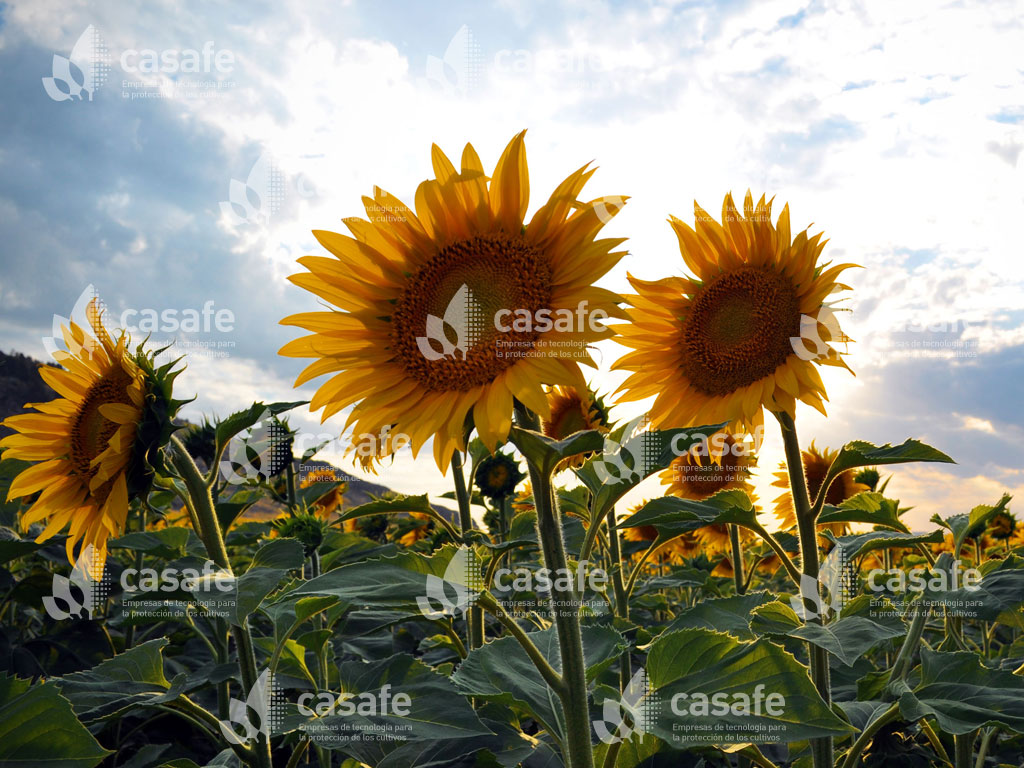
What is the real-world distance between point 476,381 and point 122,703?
1470 millimetres

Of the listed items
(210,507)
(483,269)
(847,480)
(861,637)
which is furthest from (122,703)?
(847,480)

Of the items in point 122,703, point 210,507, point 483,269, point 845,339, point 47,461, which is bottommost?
point 122,703

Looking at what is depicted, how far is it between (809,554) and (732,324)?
3.29ft

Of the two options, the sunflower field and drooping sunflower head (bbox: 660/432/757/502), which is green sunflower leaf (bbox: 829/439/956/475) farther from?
drooping sunflower head (bbox: 660/432/757/502)

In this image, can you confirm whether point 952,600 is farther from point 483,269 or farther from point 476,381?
point 483,269

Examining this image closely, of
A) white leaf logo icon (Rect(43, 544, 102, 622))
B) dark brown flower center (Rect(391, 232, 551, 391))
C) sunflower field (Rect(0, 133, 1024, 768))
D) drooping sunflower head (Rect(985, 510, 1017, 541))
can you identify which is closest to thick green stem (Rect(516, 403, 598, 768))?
sunflower field (Rect(0, 133, 1024, 768))

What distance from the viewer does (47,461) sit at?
3080mm

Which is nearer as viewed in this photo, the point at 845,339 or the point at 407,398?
the point at 407,398
